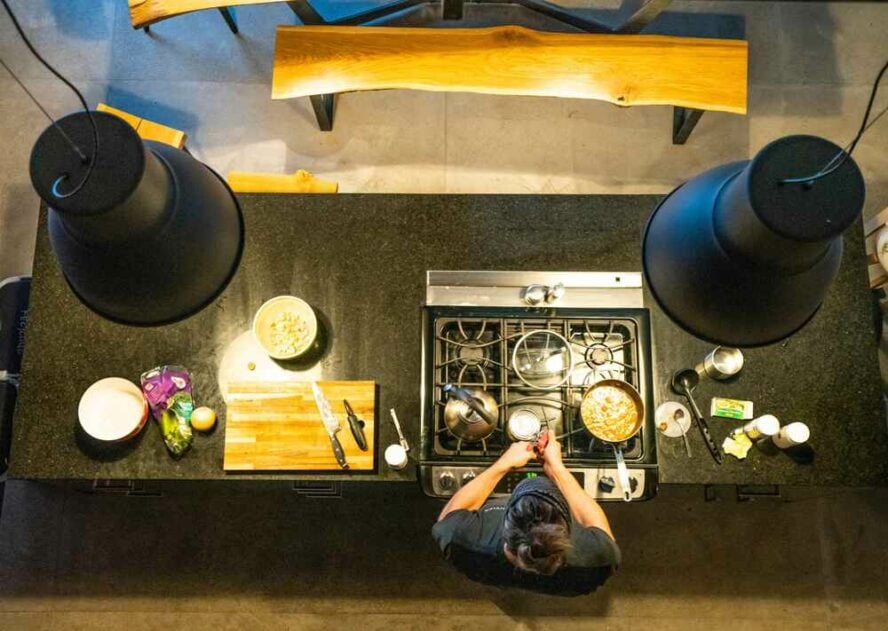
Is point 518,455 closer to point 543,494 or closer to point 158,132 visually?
point 543,494

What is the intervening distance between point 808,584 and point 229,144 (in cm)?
375

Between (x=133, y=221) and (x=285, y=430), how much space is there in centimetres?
141

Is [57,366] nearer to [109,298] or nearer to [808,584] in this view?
[109,298]

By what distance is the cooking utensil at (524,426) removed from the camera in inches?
87.6

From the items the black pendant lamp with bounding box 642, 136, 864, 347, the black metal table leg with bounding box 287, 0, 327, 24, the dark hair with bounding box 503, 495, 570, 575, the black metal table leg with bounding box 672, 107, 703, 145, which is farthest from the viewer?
the black metal table leg with bounding box 672, 107, 703, 145

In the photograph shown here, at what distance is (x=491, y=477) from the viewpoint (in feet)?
7.16

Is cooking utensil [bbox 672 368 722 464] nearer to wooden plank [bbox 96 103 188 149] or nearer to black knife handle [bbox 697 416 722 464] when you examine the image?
black knife handle [bbox 697 416 722 464]

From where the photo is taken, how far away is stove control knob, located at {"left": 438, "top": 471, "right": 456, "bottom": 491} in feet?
7.41

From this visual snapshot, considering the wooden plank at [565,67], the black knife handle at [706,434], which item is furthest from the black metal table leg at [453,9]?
the black knife handle at [706,434]

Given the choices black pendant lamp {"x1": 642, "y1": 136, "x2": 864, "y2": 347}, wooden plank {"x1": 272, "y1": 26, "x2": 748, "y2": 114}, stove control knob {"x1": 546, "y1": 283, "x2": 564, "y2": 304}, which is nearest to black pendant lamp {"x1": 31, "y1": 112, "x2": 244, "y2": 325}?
black pendant lamp {"x1": 642, "y1": 136, "x2": 864, "y2": 347}

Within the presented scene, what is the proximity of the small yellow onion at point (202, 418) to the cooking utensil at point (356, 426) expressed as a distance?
0.49 metres

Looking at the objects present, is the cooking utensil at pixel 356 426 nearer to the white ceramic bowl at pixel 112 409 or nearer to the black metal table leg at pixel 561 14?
the white ceramic bowl at pixel 112 409

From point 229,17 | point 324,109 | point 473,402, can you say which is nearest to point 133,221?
point 473,402

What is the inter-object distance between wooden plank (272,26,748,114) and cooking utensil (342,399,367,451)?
1.51 m
